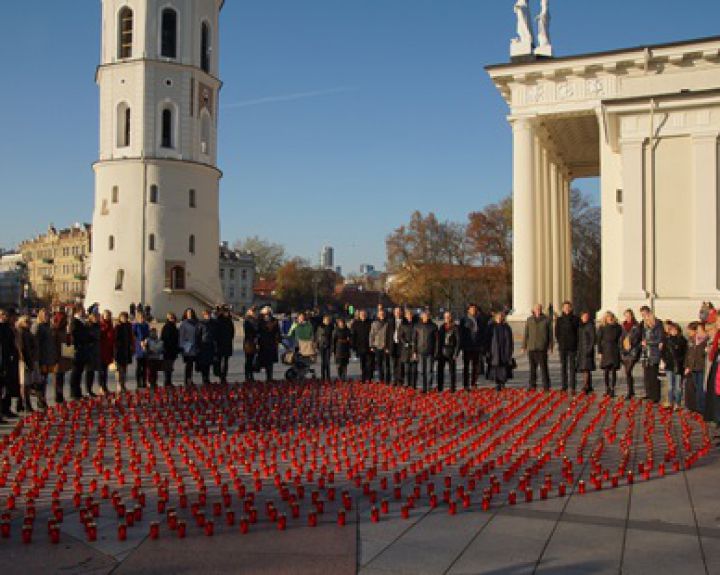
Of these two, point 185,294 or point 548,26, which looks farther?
point 185,294

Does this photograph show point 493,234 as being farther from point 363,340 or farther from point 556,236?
point 363,340

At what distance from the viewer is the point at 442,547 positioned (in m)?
6.21

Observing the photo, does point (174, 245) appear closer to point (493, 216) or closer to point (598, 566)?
point (493, 216)

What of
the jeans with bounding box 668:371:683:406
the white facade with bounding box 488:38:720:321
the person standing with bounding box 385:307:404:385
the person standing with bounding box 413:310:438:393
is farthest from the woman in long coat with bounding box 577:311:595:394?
the white facade with bounding box 488:38:720:321

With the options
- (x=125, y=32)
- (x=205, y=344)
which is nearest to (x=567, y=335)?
(x=205, y=344)

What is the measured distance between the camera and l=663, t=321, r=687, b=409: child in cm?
1430

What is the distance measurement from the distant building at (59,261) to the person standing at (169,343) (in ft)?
376

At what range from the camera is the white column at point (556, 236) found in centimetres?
3922

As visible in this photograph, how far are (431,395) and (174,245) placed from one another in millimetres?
44546

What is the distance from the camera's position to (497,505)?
760 cm

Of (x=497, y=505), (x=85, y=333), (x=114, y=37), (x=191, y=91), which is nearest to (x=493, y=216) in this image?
(x=191, y=91)

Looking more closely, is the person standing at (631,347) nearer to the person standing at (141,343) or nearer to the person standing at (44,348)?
the person standing at (141,343)

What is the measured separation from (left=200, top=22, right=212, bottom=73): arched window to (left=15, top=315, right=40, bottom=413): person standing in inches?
1963

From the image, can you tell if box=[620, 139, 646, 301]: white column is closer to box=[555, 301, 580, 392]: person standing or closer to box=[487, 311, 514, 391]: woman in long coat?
box=[555, 301, 580, 392]: person standing
